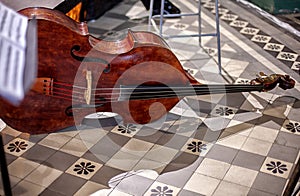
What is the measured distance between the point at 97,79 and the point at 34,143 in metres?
0.54

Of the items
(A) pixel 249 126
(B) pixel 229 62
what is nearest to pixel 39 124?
(A) pixel 249 126

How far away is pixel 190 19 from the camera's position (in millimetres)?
4293

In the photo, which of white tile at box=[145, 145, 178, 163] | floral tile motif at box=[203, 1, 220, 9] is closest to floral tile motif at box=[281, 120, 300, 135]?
white tile at box=[145, 145, 178, 163]

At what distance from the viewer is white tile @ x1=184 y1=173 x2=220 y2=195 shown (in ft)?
7.63

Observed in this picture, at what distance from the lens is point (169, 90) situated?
2600 mm

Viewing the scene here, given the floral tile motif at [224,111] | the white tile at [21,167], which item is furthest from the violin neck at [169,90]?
the white tile at [21,167]

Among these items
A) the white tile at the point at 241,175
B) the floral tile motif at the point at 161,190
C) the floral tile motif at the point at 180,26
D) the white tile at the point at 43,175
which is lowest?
the white tile at the point at 241,175

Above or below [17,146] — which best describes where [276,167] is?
below

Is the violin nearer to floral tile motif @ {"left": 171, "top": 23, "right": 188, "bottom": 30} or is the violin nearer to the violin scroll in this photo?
the violin scroll

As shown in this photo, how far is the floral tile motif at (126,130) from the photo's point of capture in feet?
9.01

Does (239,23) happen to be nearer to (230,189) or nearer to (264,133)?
(264,133)

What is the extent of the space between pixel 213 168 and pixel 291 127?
2.02 feet

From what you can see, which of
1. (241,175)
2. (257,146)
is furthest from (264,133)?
(241,175)

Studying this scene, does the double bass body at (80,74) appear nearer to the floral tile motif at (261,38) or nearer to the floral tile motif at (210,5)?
the floral tile motif at (261,38)
